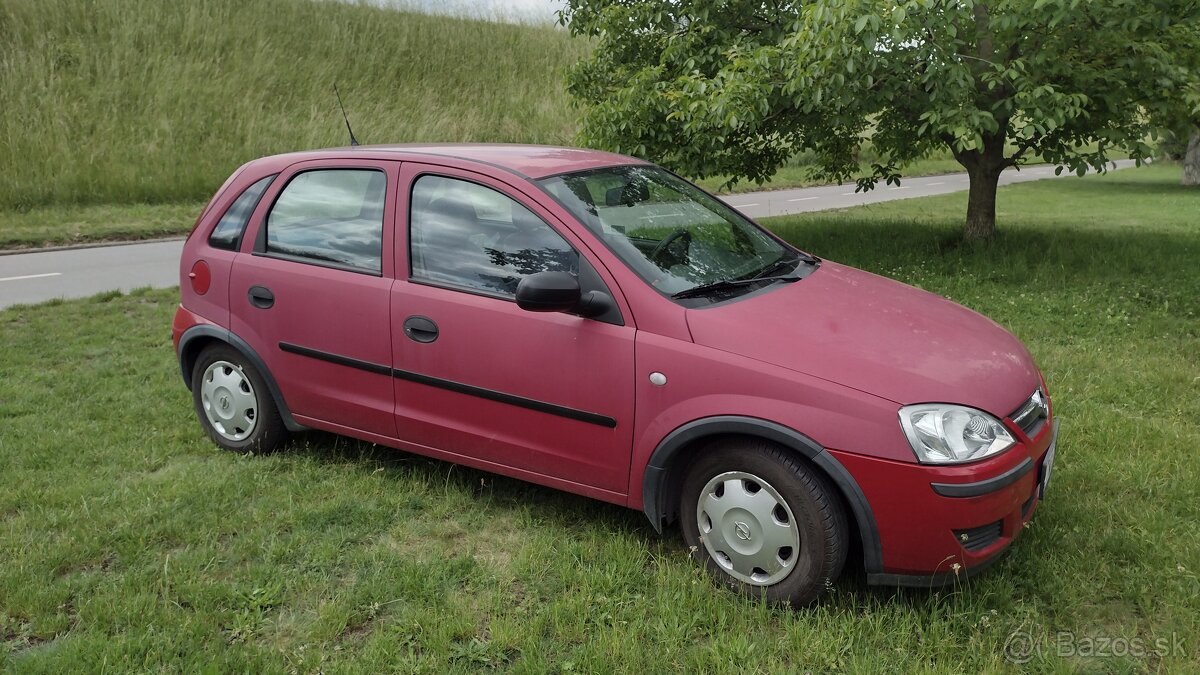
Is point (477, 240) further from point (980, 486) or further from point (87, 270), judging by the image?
point (87, 270)

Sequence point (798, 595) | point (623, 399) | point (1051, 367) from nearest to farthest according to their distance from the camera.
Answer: point (798, 595), point (623, 399), point (1051, 367)

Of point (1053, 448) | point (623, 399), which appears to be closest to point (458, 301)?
point (623, 399)

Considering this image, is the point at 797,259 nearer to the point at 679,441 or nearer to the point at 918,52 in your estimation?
the point at 679,441

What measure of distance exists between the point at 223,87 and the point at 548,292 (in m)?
20.4

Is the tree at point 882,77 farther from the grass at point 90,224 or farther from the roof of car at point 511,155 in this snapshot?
the grass at point 90,224

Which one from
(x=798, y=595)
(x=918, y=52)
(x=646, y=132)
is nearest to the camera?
(x=798, y=595)

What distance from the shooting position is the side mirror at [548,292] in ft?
10.7

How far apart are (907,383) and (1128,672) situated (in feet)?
3.70

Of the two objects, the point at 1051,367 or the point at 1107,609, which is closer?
the point at 1107,609

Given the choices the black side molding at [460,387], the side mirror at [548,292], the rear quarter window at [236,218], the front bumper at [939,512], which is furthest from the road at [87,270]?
the front bumper at [939,512]

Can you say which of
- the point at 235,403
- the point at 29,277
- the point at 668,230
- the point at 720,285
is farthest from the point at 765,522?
the point at 29,277

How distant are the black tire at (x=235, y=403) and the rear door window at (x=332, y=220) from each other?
2.19 ft

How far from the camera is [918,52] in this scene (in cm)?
805

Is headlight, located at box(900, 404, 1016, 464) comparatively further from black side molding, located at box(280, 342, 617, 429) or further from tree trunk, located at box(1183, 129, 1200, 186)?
tree trunk, located at box(1183, 129, 1200, 186)
